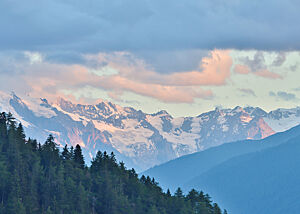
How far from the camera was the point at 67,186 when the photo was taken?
153125mm

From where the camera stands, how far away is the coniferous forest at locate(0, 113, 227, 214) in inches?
5517

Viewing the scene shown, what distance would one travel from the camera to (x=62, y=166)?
159375 mm

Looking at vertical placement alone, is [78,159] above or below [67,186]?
above

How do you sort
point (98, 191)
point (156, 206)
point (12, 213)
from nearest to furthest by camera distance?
point (12, 213) < point (98, 191) < point (156, 206)

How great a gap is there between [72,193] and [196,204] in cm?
4640

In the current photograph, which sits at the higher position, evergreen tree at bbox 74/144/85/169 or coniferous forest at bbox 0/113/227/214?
evergreen tree at bbox 74/144/85/169

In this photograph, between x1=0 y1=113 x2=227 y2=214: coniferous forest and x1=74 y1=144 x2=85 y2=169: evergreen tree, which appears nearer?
x1=0 y1=113 x2=227 y2=214: coniferous forest

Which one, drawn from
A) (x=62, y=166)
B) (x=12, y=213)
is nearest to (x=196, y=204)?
(x=62, y=166)

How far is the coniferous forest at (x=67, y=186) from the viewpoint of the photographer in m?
140

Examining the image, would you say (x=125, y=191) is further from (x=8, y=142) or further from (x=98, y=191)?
(x=8, y=142)

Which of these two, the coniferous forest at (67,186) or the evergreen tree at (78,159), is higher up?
the evergreen tree at (78,159)

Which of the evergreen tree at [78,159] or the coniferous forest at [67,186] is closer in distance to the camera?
the coniferous forest at [67,186]

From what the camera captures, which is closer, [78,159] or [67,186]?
[67,186]

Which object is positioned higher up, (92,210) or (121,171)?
(121,171)
